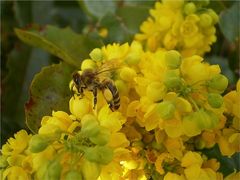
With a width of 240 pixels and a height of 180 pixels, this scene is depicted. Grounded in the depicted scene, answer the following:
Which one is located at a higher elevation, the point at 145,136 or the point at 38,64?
the point at 145,136

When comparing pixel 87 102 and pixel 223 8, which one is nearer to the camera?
pixel 87 102

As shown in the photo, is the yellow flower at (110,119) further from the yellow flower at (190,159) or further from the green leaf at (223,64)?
the green leaf at (223,64)

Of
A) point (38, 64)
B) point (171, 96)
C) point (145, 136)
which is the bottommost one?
point (38, 64)

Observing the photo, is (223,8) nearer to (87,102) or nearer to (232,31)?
(232,31)

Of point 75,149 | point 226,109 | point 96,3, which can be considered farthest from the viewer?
point 96,3

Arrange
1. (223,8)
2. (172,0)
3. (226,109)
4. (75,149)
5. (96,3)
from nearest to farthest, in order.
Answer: (75,149)
(226,109)
(172,0)
(223,8)
(96,3)

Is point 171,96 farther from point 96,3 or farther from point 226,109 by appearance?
point 96,3

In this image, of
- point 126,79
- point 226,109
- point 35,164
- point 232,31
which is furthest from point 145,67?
point 232,31
